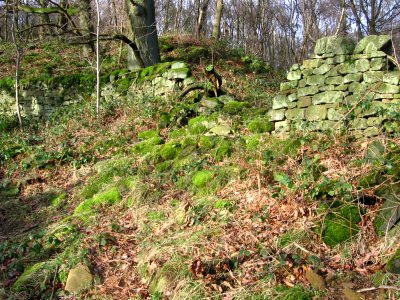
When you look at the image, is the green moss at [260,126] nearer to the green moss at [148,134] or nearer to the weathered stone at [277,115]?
the weathered stone at [277,115]

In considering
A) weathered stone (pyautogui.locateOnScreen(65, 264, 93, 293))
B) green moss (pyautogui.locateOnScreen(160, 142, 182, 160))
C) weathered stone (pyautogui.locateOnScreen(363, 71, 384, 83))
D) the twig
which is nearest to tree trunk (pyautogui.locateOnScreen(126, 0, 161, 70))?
green moss (pyautogui.locateOnScreen(160, 142, 182, 160))

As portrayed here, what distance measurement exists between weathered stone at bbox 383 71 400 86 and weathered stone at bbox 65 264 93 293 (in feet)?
15.1

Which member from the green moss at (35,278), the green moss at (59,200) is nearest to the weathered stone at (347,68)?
the green moss at (35,278)

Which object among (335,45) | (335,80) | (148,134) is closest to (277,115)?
(335,80)

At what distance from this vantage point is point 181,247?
4488 mm

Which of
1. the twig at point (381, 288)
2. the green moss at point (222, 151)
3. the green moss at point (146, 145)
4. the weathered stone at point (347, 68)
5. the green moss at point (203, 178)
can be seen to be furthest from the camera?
the green moss at point (146, 145)

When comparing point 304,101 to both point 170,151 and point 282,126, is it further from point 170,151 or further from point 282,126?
point 170,151

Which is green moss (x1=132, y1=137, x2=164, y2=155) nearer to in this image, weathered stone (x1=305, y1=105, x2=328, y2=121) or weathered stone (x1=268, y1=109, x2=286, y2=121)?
weathered stone (x1=268, y1=109, x2=286, y2=121)

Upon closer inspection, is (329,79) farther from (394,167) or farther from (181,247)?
(181,247)

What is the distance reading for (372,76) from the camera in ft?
19.1

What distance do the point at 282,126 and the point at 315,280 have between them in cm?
357

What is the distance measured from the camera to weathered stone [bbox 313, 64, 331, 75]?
627 centimetres

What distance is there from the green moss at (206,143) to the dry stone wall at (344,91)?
3.66 feet

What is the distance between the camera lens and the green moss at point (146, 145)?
761 cm
